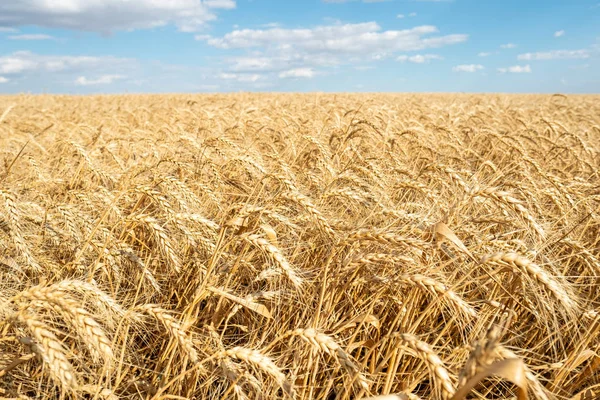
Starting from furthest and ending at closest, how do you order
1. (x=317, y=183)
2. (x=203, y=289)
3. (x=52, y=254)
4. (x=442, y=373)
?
(x=317, y=183)
(x=52, y=254)
(x=203, y=289)
(x=442, y=373)

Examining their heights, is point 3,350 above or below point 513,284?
below

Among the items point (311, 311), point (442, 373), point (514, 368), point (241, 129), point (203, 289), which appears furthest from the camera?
point (241, 129)

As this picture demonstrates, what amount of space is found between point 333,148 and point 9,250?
2.96 m

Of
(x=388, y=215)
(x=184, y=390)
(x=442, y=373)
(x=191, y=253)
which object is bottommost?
(x=184, y=390)

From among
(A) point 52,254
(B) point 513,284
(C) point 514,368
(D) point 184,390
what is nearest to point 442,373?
(C) point 514,368

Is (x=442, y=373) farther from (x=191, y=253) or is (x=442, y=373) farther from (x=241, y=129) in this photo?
(x=241, y=129)

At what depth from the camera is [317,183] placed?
2.69 metres

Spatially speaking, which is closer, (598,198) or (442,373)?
(442,373)

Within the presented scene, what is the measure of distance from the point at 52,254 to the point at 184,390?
1.09m

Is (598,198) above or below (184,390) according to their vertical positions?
above

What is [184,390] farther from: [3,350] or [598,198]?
[598,198]

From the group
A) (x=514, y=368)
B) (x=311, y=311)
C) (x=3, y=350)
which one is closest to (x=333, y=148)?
(x=311, y=311)

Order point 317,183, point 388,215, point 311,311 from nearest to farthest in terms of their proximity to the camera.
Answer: point 311,311 → point 388,215 → point 317,183

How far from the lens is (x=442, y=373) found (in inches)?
40.5
